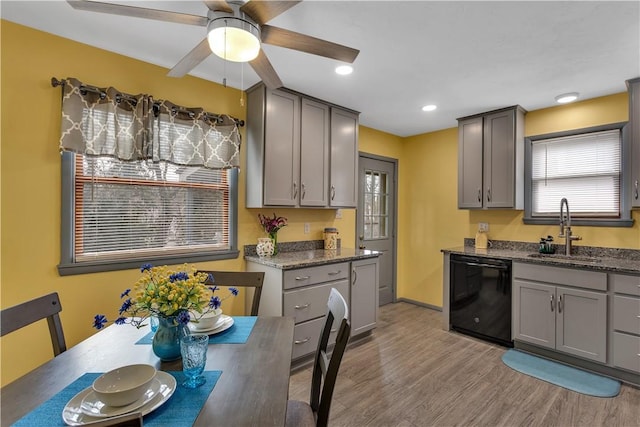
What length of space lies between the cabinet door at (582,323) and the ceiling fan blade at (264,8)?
125 inches

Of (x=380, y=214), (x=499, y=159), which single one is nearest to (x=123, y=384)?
(x=499, y=159)

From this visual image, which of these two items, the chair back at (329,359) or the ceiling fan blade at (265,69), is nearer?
the chair back at (329,359)

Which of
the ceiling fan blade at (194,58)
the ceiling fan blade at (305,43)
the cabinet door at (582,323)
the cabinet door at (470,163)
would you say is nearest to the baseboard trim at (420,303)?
the cabinet door at (470,163)

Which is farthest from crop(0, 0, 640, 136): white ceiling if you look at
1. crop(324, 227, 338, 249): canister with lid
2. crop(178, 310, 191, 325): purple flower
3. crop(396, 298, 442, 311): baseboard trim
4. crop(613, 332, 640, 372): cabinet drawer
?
crop(396, 298, 442, 311): baseboard trim

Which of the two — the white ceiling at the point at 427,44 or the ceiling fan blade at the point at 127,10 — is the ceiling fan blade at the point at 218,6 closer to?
the ceiling fan blade at the point at 127,10

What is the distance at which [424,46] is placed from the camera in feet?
7.28

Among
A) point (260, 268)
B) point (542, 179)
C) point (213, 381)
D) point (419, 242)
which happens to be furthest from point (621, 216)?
point (213, 381)

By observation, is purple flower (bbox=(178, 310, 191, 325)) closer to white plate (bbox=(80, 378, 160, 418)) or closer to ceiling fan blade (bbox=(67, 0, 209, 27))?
white plate (bbox=(80, 378, 160, 418))

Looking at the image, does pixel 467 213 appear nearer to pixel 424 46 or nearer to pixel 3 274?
pixel 424 46

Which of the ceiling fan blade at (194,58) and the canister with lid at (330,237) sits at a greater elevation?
the ceiling fan blade at (194,58)

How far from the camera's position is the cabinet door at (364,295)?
3207 millimetres

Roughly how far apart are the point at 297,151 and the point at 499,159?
7.63 feet

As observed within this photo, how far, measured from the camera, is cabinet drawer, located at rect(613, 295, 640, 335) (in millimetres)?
2441

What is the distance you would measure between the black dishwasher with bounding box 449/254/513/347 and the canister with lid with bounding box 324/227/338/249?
1.37 meters
